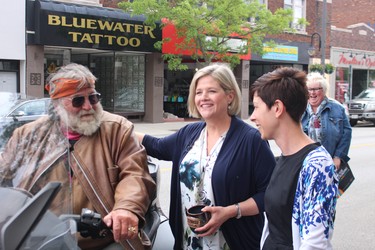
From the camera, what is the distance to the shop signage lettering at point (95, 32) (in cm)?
1723

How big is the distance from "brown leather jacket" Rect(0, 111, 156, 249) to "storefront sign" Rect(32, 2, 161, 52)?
15.4 meters

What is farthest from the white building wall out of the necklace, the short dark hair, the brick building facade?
the brick building facade

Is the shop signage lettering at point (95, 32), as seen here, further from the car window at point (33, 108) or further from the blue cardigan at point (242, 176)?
the blue cardigan at point (242, 176)

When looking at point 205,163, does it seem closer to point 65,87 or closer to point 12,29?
point 65,87

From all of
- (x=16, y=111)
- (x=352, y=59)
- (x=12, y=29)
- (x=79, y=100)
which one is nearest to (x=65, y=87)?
(x=79, y=100)

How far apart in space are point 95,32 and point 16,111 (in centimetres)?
1671

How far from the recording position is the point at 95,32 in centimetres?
1850

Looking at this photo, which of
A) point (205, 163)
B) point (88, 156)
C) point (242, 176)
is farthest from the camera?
point (205, 163)

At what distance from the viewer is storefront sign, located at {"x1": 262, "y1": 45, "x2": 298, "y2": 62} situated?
2562 centimetres

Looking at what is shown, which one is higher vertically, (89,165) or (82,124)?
(82,124)

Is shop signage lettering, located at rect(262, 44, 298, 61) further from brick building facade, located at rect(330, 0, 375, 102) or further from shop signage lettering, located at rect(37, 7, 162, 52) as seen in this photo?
shop signage lettering, located at rect(37, 7, 162, 52)

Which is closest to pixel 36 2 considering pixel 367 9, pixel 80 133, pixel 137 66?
pixel 137 66

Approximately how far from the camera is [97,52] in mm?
20938

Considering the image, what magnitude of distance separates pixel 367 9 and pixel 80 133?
4422cm
